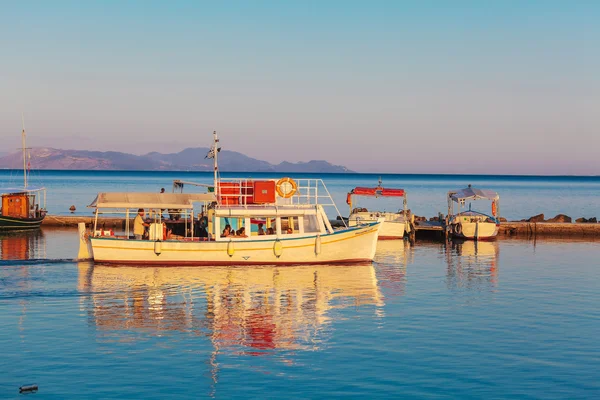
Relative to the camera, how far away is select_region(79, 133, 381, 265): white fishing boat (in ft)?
130

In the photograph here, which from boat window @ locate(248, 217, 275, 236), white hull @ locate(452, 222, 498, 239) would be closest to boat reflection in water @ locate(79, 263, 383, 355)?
boat window @ locate(248, 217, 275, 236)

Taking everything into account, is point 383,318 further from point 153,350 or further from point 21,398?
point 21,398

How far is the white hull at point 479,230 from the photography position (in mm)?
59375

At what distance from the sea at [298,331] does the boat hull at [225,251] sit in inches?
35.6

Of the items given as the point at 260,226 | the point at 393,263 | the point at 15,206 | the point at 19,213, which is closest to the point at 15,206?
the point at 15,206

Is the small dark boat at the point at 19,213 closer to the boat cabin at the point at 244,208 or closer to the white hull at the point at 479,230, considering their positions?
the boat cabin at the point at 244,208

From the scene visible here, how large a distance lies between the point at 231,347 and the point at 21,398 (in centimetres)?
680

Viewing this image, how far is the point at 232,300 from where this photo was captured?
3022 centimetres

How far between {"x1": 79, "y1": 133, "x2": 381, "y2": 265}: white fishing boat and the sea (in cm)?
104

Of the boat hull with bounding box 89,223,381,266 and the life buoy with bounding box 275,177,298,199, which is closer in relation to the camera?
the boat hull with bounding box 89,223,381,266

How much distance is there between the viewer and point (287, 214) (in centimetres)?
4022

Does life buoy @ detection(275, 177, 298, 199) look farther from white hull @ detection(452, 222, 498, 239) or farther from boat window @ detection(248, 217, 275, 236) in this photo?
white hull @ detection(452, 222, 498, 239)

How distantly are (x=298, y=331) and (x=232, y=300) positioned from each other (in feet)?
20.4

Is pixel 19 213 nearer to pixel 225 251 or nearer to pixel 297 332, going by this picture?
pixel 225 251
